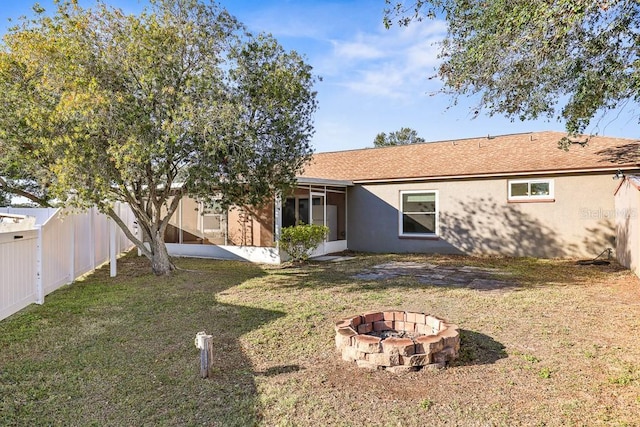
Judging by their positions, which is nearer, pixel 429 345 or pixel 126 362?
pixel 429 345

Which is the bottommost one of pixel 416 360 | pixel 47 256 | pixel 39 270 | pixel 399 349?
pixel 416 360

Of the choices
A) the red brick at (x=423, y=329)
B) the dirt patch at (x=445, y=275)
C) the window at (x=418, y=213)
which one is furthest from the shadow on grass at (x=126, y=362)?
the window at (x=418, y=213)

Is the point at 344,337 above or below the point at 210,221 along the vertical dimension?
below

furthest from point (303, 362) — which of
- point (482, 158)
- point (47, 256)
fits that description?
point (482, 158)

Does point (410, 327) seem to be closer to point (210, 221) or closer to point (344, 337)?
point (344, 337)

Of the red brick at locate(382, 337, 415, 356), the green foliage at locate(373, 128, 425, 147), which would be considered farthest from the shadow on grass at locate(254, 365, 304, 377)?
the green foliage at locate(373, 128, 425, 147)

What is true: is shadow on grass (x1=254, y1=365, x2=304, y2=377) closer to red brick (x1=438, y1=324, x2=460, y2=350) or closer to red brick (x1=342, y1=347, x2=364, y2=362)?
red brick (x1=342, y1=347, x2=364, y2=362)

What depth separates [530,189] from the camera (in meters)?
12.7

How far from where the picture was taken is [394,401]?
3391mm

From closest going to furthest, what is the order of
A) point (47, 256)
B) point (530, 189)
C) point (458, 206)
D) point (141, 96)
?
point (47, 256) → point (141, 96) → point (530, 189) → point (458, 206)

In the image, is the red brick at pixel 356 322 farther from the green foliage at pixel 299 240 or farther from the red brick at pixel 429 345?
the green foliage at pixel 299 240

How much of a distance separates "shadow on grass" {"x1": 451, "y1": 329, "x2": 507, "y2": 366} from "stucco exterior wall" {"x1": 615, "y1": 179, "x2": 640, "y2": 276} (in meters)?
5.74

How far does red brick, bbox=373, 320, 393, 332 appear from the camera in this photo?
4938mm

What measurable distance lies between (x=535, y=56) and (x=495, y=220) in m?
7.94
